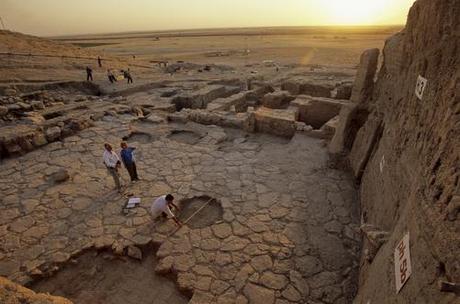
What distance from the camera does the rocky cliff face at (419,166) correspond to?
2.09 meters

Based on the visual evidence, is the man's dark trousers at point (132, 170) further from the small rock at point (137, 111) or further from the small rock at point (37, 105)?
the small rock at point (37, 105)

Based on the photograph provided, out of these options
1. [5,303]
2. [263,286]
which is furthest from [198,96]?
[5,303]

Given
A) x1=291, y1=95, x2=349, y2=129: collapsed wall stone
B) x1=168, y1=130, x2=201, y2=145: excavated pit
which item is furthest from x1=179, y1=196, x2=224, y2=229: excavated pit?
x1=291, y1=95, x2=349, y2=129: collapsed wall stone

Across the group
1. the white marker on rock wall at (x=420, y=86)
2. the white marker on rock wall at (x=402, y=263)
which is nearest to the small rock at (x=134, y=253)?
the white marker on rock wall at (x=402, y=263)

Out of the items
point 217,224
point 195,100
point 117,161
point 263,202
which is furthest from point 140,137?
point 263,202

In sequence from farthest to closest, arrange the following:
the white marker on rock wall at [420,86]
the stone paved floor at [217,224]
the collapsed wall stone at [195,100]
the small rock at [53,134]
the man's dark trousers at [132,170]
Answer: the collapsed wall stone at [195,100]
the small rock at [53,134]
the man's dark trousers at [132,170]
the stone paved floor at [217,224]
the white marker on rock wall at [420,86]

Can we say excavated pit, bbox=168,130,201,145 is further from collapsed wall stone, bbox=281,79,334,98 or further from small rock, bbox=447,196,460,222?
collapsed wall stone, bbox=281,79,334,98

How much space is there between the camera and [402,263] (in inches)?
96.7

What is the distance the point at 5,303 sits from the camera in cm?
275

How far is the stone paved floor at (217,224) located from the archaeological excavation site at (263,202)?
30 mm

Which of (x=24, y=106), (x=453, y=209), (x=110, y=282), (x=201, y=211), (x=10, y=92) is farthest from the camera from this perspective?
(x=10, y=92)

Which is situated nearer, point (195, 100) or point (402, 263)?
point (402, 263)

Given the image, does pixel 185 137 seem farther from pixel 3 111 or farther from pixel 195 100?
pixel 3 111

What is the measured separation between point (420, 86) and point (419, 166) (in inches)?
50.1
